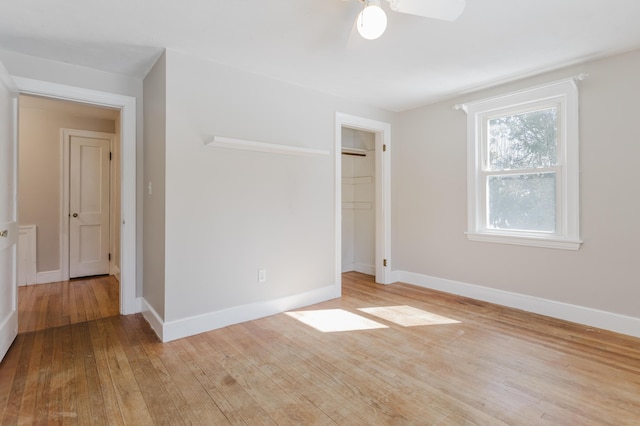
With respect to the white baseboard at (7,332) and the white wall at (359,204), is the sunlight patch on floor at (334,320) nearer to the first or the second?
the white wall at (359,204)

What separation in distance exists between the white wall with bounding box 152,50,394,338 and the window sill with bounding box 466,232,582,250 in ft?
5.44

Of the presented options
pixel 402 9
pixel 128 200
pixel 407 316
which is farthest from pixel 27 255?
pixel 402 9

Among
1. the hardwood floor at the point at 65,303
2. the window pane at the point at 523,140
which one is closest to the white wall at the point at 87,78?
the hardwood floor at the point at 65,303

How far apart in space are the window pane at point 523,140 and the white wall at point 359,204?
5.83ft

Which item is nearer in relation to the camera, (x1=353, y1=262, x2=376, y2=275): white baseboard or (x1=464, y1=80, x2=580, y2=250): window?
(x1=464, y1=80, x2=580, y2=250): window

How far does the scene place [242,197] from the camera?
293cm

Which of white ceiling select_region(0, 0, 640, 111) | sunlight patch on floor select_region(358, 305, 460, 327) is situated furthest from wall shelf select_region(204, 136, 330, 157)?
sunlight patch on floor select_region(358, 305, 460, 327)

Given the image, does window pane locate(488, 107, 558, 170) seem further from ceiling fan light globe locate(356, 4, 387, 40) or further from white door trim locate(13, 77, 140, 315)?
white door trim locate(13, 77, 140, 315)

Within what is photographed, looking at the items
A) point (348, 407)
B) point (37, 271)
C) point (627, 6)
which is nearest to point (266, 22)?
point (627, 6)

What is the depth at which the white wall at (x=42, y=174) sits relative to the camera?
4.18m

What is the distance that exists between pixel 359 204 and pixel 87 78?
3.66 metres

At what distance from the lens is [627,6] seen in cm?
201

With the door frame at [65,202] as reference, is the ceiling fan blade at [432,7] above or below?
above

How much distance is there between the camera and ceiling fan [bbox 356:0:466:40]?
5.38 ft
